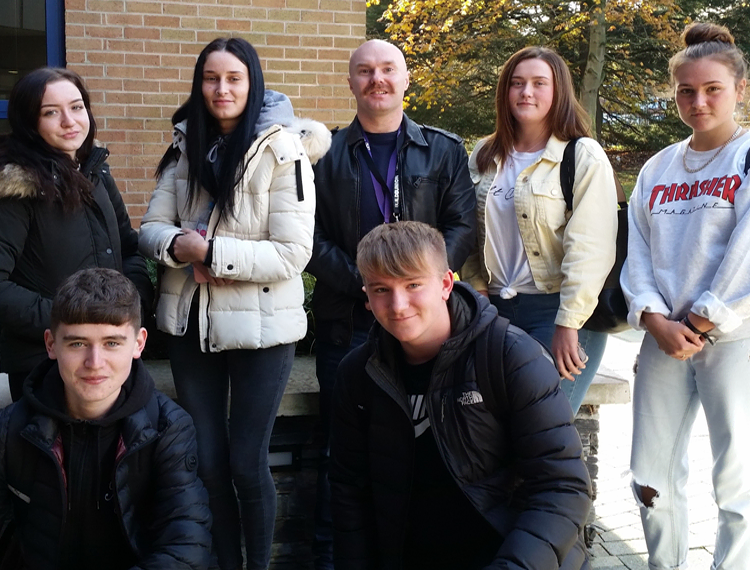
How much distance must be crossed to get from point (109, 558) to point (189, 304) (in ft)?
3.18

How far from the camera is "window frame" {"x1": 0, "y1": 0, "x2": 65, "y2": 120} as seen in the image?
6.01 meters

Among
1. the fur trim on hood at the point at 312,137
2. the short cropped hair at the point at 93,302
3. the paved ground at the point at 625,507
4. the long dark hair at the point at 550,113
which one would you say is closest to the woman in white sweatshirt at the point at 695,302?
the long dark hair at the point at 550,113

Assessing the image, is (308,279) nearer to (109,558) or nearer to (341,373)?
(341,373)

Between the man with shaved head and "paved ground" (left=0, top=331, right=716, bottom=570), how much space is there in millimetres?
1359

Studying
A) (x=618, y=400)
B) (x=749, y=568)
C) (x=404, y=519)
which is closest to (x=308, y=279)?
(x=618, y=400)

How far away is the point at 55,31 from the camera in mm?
6051

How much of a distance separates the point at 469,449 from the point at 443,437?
0.09m

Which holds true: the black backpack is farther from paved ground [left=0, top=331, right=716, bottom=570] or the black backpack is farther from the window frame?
the window frame

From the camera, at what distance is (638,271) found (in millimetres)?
3170

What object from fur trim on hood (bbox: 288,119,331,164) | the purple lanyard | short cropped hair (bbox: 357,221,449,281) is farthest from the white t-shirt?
short cropped hair (bbox: 357,221,449,281)

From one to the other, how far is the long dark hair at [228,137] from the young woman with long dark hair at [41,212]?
1.28ft

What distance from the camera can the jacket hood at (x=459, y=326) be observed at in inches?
95.7

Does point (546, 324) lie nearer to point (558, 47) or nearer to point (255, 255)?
point (255, 255)

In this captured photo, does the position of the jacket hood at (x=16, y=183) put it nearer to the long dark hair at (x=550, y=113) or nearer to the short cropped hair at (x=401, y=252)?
the short cropped hair at (x=401, y=252)
